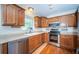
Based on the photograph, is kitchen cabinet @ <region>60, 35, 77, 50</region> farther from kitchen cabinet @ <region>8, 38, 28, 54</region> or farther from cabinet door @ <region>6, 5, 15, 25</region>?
cabinet door @ <region>6, 5, 15, 25</region>

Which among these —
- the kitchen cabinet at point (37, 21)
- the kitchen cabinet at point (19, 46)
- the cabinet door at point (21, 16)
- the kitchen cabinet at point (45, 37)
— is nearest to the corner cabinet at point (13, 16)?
the cabinet door at point (21, 16)

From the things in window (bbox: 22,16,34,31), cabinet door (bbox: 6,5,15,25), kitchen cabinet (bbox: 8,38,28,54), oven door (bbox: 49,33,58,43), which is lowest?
kitchen cabinet (bbox: 8,38,28,54)

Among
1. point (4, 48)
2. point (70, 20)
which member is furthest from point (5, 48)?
point (70, 20)

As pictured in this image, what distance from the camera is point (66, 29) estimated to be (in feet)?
6.51

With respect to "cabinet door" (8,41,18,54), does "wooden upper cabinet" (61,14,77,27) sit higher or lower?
higher

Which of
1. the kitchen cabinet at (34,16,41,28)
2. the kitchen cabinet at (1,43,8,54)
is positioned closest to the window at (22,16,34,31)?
the kitchen cabinet at (34,16,41,28)

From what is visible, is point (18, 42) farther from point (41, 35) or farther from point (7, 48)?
point (41, 35)

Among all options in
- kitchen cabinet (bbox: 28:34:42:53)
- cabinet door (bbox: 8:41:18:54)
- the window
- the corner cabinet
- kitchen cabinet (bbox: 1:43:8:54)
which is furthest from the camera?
kitchen cabinet (bbox: 28:34:42:53)

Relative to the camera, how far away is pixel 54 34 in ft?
6.80

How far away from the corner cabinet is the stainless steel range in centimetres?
60

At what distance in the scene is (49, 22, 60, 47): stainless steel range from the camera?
6.38 feet

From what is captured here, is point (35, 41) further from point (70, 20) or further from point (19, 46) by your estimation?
point (70, 20)
